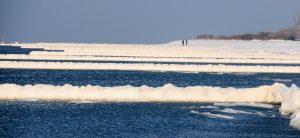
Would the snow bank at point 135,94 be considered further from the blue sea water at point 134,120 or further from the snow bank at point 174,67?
the snow bank at point 174,67

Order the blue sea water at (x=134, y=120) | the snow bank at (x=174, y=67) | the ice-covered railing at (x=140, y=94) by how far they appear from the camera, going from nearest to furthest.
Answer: the blue sea water at (x=134, y=120) < the ice-covered railing at (x=140, y=94) < the snow bank at (x=174, y=67)

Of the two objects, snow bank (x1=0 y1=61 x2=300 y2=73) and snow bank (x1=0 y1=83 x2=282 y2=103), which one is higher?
snow bank (x1=0 y1=61 x2=300 y2=73)

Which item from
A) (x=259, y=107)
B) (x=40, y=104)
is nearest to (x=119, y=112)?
(x=40, y=104)

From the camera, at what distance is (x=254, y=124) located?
776 inches

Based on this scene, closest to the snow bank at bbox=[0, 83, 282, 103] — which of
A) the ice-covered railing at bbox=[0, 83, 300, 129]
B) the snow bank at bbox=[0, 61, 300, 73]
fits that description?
the ice-covered railing at bbox=[0, 83, 300, 129]

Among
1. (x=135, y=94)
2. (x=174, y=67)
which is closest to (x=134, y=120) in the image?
(x=135, y=94)

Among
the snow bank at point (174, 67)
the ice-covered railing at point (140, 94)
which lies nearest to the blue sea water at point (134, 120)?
the ice-covered railing at point (140, 94)

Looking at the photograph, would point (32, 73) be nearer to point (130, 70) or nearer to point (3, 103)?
point (130, 70)

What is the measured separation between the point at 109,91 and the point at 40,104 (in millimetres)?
2602

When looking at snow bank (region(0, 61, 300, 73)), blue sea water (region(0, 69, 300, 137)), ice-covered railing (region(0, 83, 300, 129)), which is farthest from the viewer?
snow bank (region(0, 61, 300, 73))

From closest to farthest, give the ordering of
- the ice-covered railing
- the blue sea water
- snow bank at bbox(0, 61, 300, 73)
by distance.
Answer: the blue sea water, the ice-covered railing, snow bank at bbox(0, 61, 300, 73)

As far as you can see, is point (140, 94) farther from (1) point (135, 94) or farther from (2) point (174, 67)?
(2) point (174, 67)

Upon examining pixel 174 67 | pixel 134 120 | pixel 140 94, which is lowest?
pixel 134 120

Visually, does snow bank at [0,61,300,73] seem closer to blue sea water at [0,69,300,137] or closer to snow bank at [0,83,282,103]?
snow bank at [0,83,282,103]
